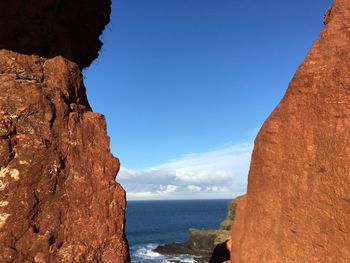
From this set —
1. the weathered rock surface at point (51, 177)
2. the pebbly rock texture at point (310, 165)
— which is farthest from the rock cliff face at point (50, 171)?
the pebbly rock texture at point (310, 165)

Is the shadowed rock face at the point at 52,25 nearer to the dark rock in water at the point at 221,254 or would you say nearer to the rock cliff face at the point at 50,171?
the rock cliff face at the point at 50,171

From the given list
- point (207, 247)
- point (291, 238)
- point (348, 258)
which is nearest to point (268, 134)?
point (291, 238)

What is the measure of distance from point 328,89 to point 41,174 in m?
9.88

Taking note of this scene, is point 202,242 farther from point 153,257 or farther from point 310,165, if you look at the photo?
point 310,165

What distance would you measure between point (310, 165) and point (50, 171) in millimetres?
8808

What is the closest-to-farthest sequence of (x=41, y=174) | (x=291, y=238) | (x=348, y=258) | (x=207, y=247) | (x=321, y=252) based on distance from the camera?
1. (x=41, y=174)
2. (x=348, y=258)
3. (x=321, y=252)
4. (x=291, y=238)
5. (x=207, y=247)

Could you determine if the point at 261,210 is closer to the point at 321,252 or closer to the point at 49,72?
the point at 321,252

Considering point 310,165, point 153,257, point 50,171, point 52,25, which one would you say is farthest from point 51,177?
point 153,257

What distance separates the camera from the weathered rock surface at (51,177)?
9867 mm

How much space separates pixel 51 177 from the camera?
10.7 metres

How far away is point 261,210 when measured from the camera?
52.4 ft

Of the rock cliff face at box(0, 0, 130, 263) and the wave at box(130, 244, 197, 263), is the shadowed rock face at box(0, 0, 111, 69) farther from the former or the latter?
the wave at box(130, 244, 197, 263)

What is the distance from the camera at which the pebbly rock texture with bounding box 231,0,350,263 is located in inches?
499

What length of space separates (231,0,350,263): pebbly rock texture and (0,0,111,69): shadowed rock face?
352 inches
